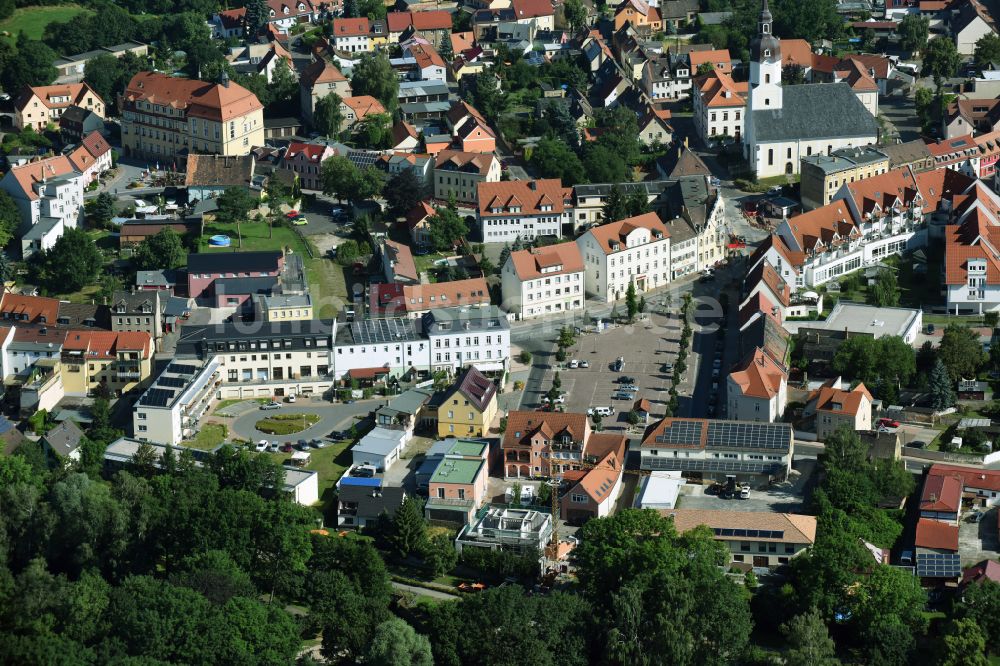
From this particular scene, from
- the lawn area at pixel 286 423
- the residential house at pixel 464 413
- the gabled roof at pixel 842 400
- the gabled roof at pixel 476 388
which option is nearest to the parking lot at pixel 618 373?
the gabled roof at pixel 476 388

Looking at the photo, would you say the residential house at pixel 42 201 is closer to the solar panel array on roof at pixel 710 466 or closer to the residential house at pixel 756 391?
the solar panel array on roof at pixel 710 466

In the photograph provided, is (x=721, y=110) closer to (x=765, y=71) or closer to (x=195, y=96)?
(x=765, y=71)

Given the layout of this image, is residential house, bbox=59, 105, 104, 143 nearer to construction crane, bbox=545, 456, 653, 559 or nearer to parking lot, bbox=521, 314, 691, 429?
parking lot, bbox=521, 314, 691, 429

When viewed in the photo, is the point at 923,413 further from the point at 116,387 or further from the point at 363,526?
the point at 116,387

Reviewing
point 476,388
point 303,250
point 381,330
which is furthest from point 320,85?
point 476,388

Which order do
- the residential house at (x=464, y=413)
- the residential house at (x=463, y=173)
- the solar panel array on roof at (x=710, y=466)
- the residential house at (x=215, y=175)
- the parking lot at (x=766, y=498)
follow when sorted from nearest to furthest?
the parking lot at (x=766, y=498) → the solar panel array on roof at (x=710, y=466) → the residential house at (x=464, y=413) → the residential house at (x=463, y=173) → the residential house at (x=215, y=175)

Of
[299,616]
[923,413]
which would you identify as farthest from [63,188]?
[923,413]

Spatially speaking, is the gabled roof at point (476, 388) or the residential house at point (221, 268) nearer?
the gabled roof at point (476, 388)
